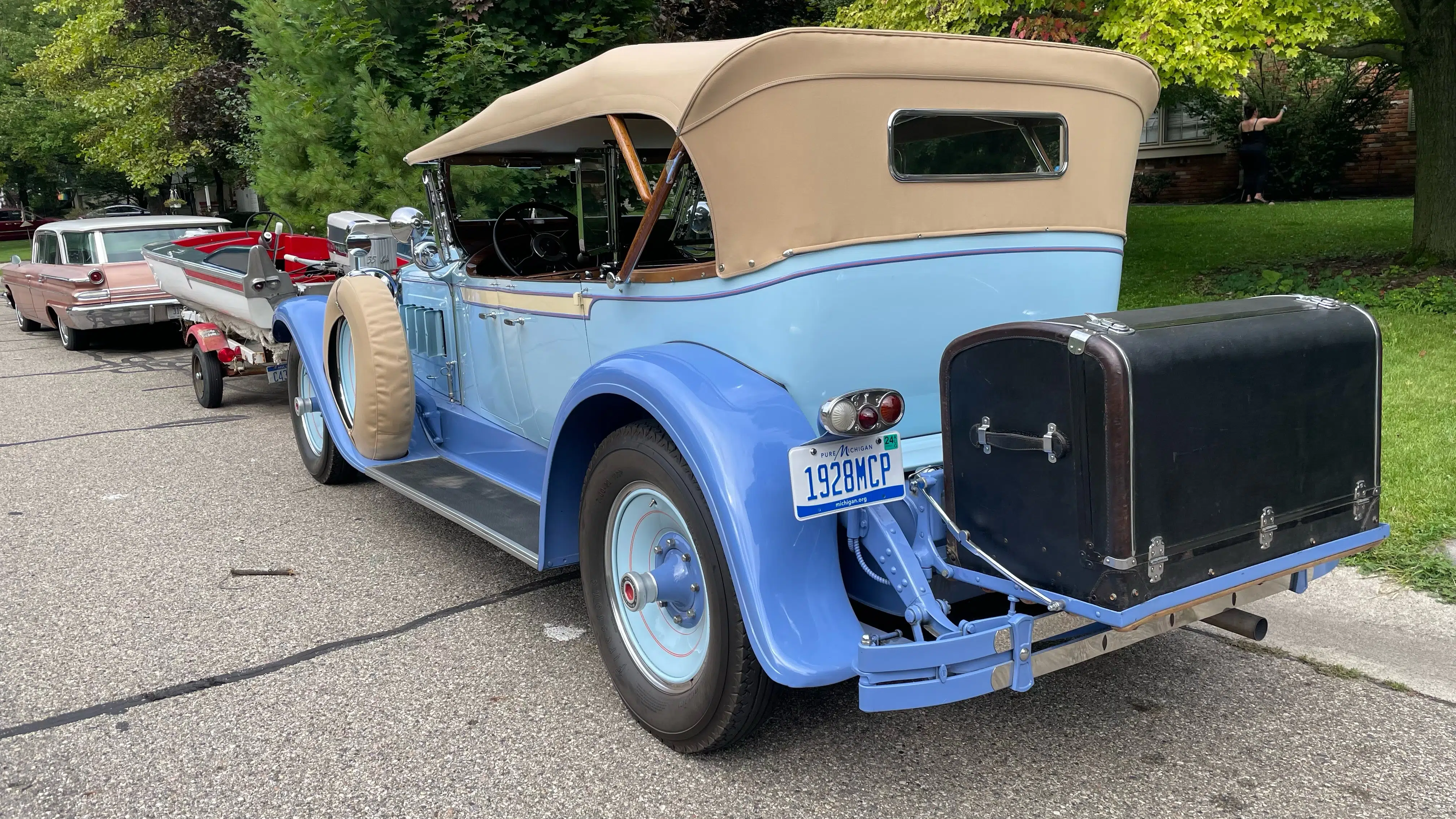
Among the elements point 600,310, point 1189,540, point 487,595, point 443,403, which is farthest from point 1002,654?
point 443,403

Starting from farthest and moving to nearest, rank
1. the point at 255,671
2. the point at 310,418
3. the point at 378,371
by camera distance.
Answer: the point at 310,418 < the point at 378,371 < the point at 255,671

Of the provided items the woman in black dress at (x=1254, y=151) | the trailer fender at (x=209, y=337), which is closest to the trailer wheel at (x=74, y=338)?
the trailer fender at (x=209, y=337)

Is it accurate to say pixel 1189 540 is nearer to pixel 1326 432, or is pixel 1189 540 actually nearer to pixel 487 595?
pixel 1326 432

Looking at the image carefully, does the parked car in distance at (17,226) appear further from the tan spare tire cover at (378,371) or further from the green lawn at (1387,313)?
the tan spare tire cover at (378,371)

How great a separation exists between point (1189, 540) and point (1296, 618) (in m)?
1.92

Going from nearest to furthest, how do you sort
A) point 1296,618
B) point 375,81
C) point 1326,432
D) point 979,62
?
point 1326,432
point 979,62
point 1296,618
point 375,81

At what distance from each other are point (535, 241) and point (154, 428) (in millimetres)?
4630

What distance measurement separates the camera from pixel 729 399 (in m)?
2.83

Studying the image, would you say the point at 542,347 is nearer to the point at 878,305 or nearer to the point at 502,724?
the point at 502,724

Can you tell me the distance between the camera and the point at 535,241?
191 inches

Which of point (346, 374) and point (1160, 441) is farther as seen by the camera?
point (346, 374)

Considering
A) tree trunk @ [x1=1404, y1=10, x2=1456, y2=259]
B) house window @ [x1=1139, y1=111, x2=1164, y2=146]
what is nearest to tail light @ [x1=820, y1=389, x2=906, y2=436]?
tree trunk @ [x1=1404, y1=10, x2=1456, y2=259]

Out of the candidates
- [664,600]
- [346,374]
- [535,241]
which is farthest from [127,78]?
[664,600]

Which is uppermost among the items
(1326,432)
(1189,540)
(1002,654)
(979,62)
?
(979,62)
